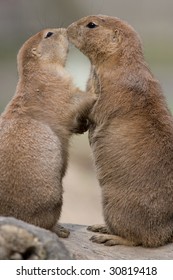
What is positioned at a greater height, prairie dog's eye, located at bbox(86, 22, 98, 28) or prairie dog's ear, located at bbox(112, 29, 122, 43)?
prairie dog's eye, located at bbox(86, 22, 98, 28)

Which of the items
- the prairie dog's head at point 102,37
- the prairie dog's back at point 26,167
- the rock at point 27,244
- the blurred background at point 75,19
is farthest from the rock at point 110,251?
the blurred background at point 75,19

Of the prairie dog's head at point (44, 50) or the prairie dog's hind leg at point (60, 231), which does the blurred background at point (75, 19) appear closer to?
the prairie dog's head at point (44, 50)

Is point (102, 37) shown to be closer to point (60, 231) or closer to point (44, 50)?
point (44, 50)

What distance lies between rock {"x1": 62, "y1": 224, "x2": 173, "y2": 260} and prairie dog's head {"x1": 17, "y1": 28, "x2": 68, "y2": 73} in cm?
206

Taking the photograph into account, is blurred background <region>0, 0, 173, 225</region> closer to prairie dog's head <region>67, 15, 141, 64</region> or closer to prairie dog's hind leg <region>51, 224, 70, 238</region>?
prairie dog's head <region>67, 15, 141, 64</region>

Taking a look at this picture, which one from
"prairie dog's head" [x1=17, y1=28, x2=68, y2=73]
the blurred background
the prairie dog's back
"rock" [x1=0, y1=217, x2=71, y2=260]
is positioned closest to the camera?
"rock" [x1=0, y1=217, x2=71, y2=260]

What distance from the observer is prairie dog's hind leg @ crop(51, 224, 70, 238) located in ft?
32.7

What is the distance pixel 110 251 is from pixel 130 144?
4.03 feet

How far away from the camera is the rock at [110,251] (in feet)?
31.0

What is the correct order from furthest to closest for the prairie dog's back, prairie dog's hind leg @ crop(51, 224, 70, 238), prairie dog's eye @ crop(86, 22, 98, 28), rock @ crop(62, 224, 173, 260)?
prairie dog's eye @ crop(86, 22, 98, 28)
prairie dog's hind leg @ crop(51, 224, 70, 238)
the prairie dog's back
rock @ crop(62, 224, 173, 260)

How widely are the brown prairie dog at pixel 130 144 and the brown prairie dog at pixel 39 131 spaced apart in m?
0.34

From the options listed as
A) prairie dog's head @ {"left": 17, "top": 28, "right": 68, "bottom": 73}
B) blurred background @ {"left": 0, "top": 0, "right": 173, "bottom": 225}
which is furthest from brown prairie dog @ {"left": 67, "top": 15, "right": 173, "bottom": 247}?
blurred background @ {"left": 0, "top": 0, "right": 173, "bottom": 225}

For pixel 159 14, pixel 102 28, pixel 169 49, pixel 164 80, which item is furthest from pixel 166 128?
pixel 159 14

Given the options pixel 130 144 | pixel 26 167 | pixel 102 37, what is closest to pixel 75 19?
pixel 102 37
